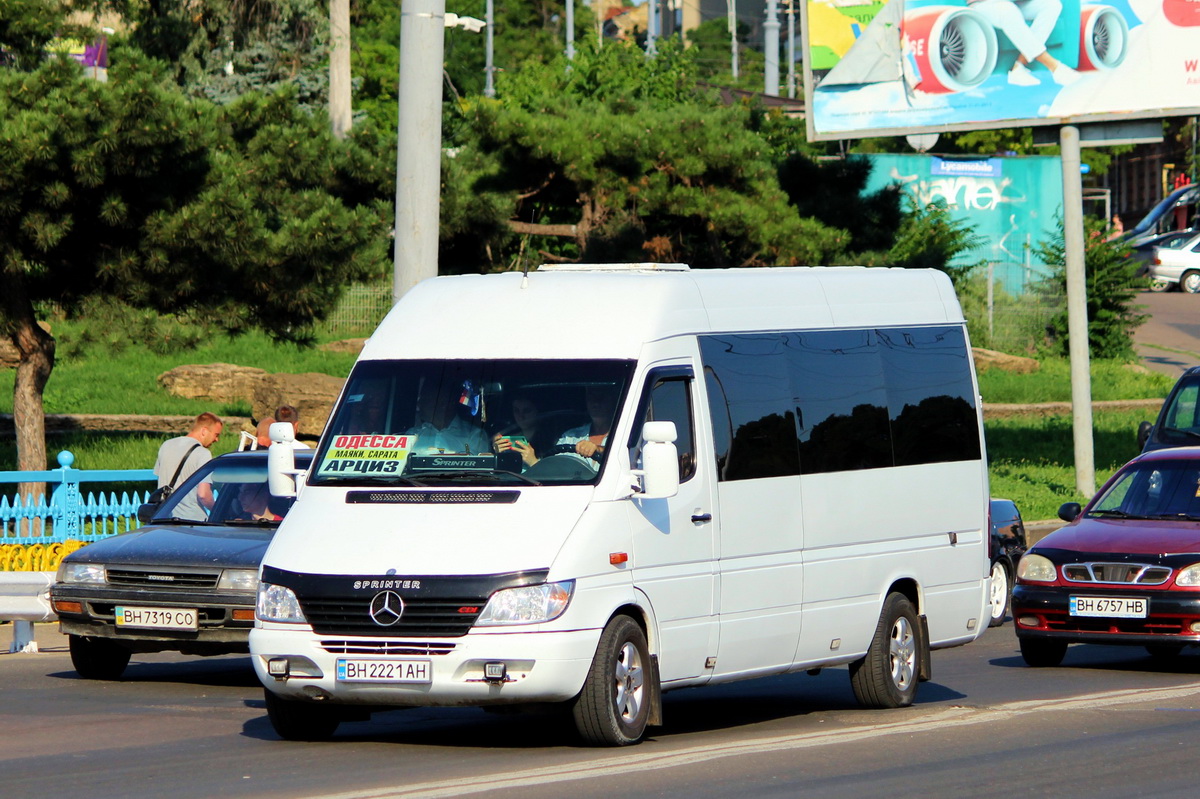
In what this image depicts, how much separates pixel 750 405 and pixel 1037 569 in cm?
448

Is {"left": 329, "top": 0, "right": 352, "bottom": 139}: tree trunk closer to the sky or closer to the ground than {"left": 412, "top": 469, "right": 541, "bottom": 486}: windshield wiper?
closer to the sky

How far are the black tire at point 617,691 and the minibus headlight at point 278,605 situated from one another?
1421mm

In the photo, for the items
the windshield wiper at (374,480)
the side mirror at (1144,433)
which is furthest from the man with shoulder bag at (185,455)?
the side mirror at (1144,433)

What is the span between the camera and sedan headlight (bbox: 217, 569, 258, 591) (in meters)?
12.1

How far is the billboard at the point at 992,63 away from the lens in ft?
87.3

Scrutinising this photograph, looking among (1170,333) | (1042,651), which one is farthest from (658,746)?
(1170,333)

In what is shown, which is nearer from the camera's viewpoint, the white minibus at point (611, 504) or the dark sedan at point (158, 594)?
the white minibus at point (611, 504)

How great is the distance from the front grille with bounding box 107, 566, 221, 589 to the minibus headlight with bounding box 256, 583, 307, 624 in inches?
114

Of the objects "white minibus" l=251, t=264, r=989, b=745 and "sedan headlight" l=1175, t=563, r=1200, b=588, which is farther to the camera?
"sedan headlight" l=1175, t=563, r=1200, b=588

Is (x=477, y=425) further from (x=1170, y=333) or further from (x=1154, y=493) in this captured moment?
(x=1170, y=333)

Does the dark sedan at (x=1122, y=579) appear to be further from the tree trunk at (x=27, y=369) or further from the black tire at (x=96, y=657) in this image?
the tree trunk at (x=27, y=369)

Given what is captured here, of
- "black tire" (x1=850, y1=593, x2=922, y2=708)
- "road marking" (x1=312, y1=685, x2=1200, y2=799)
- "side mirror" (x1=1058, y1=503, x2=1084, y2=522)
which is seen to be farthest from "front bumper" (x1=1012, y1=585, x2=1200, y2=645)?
"black tire" (x1=850, y1=593, x2=922, y2=708)

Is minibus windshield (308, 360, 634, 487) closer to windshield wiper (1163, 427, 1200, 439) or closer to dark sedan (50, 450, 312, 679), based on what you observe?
dark sedan (50, 450, 312, 679)

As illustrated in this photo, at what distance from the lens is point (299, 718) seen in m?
9.81
